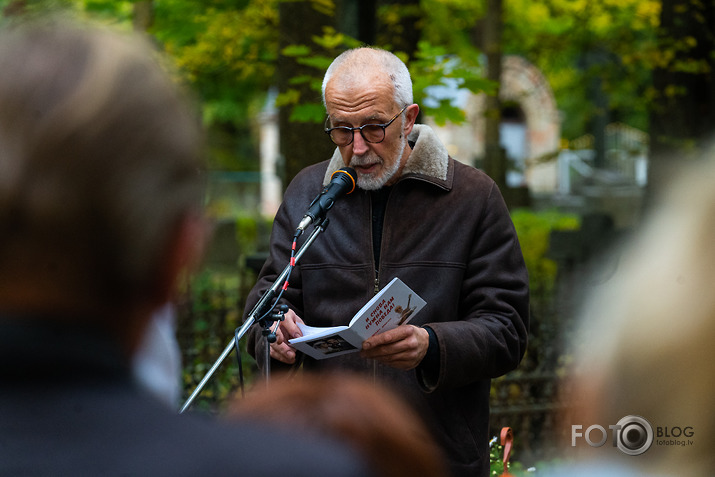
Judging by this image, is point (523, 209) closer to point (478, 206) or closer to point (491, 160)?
point (491, 160)

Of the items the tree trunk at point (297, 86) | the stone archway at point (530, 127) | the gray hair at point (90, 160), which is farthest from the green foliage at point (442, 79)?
the stone archway at point (530, 127)

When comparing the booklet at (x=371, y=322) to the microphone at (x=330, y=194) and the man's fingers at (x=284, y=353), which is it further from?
the microphone at (x=330, y=194)

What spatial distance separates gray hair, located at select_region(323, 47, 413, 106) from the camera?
3.06 metres

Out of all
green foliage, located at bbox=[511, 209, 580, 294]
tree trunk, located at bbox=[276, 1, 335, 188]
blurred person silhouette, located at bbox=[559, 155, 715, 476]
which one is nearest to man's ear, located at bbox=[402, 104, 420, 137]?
blurred person silhouette, located at bbox=[559, 155, 715, 476]

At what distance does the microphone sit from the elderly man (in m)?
0.07

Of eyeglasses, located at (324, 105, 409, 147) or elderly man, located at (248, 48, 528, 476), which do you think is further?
eyeglasses, located at (324, 105, 409, 147)

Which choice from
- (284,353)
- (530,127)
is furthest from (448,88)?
(530,127)

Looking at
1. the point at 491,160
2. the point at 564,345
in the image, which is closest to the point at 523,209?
the point at 491,160

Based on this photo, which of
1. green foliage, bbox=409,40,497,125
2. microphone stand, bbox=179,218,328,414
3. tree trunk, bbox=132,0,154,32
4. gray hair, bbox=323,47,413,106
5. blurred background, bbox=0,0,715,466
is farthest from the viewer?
tree trunk, bbox=132,0,154,32

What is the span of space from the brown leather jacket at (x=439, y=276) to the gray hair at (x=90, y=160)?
6.22ft

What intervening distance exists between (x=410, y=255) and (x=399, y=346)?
0.40 meters

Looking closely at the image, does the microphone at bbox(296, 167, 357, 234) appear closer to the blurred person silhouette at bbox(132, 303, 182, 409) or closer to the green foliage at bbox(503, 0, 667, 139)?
the blurred person silhouette at bbox(132, 303, 182, 409)

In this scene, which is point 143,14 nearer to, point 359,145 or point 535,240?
point 535,240

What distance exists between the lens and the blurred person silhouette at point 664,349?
1.33 meters
